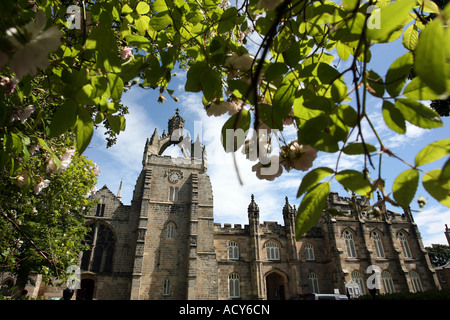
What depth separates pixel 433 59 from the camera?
1.49ft

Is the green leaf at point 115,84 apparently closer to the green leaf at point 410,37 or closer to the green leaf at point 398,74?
the green leaf at point 398,74

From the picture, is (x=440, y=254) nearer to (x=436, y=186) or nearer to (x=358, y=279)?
(x=358, y=279)

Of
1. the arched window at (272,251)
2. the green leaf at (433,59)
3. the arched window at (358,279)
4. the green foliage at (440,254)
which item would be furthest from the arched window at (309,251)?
the green foliage at (440,254)

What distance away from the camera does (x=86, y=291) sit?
1862 centimetres

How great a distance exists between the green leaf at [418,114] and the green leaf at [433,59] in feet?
1.01

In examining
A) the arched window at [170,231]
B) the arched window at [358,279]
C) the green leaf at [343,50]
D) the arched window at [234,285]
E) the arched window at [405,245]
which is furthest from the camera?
the arched window at [405,245]

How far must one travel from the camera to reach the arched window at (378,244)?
23625 millimetres

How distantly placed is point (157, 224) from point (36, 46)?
21829mm

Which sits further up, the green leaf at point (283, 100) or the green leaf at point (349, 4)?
the green leaf at point (349, 4)

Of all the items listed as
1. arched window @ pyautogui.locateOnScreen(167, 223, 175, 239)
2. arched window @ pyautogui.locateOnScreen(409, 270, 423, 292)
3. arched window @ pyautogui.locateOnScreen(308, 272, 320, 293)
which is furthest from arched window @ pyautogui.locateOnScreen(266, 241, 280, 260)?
arched window @ pyautogui.locateOnScreen(409, 270, 423, 292)

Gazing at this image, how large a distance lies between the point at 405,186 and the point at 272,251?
77.7 ft

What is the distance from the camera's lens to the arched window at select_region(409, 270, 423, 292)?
22609mm

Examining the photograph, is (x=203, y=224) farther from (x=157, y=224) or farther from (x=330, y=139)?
(x=330, y=139)

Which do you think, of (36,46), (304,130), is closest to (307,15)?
(304,130)
